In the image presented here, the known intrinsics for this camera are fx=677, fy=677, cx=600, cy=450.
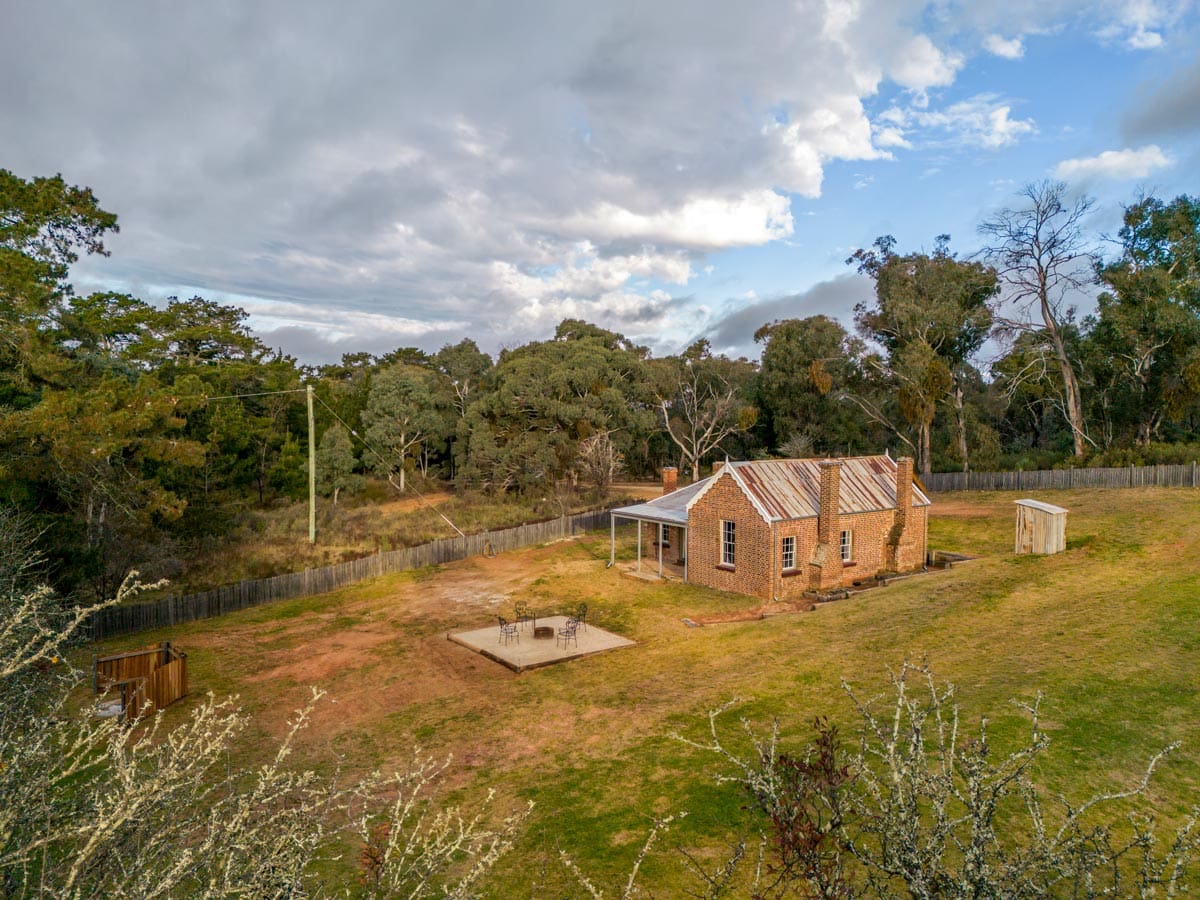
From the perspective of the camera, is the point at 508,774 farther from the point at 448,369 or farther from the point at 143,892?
the point at 448,369

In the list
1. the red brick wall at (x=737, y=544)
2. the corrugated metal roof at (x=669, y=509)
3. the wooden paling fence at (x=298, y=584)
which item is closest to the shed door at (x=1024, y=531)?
the red brick wall at (x=737, y=544)

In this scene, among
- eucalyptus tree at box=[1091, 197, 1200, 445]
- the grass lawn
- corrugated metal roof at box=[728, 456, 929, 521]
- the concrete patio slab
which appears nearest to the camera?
the grass lawn

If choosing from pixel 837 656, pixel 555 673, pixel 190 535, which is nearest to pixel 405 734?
pixel 555 673

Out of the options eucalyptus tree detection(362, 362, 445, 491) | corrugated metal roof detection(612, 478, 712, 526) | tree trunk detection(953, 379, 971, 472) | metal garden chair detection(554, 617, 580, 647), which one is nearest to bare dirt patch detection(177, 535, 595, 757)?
metal garden chair detection(554, 617, 580, 647)

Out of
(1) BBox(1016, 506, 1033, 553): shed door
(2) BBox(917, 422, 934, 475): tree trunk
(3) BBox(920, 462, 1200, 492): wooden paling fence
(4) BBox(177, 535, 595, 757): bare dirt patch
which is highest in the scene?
(2) BBox(917, 422, 934, 475): tree trunk

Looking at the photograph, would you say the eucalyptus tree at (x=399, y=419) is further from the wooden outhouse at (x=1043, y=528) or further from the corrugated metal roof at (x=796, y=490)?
the wooden outhouse at (x=1043, y=528)

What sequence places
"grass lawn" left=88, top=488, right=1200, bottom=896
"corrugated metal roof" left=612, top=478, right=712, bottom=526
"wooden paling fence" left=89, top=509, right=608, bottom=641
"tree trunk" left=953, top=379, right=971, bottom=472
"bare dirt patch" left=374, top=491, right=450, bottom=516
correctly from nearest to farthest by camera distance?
"grass lawn" left=88, top=488, right=1200, bottom=896 → "wooden paling fence" left=89, top=509, right=608, bottom=641 → "corrugated metal roof" left=612, top=478, right=712, bottom=526 → "bare dirt patch" left=374, top=491, right=450, bottom=516 → "tree trunk" left=953, top=379, right=971, bottom=472

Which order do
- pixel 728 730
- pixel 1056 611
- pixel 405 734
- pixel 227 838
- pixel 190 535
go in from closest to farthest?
1. pixel 227 838
2. pixel 728 730
3. pixel 405 734
4. pixel 1056 611
5. pixel 190 535

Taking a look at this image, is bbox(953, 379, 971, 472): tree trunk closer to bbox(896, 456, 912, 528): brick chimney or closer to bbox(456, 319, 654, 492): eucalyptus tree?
bbox(456, 319, 654, 492): eucalyptus tree
